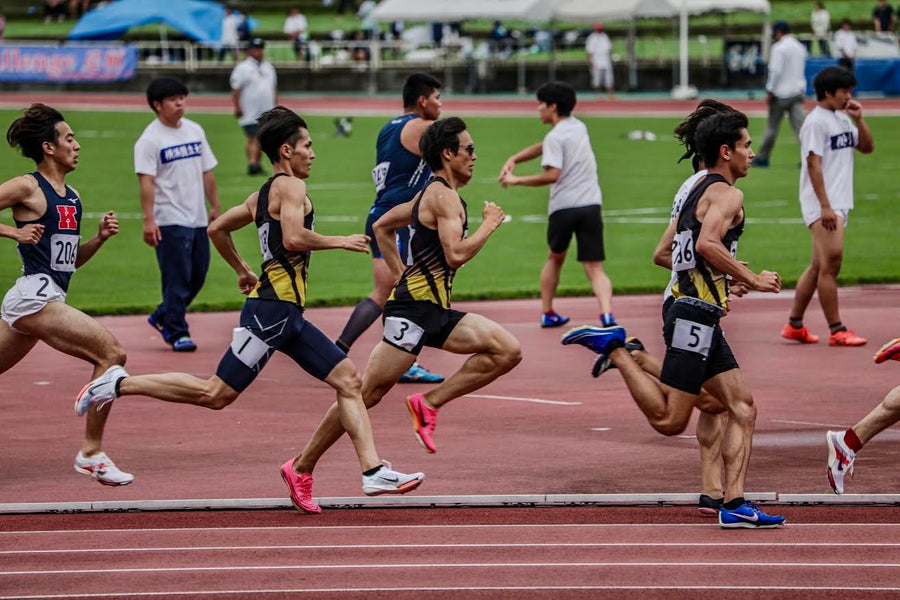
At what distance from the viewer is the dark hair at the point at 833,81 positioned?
1388 cm

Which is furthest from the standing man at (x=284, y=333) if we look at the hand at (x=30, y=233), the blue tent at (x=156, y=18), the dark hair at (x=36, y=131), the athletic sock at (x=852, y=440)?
the blue tent at (x=156, y=18)

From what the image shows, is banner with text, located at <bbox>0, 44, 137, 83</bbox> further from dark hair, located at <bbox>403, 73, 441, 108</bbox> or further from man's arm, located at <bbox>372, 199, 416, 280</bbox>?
man's arm, located at <bbox>372, 199, 416, 280</bbox>

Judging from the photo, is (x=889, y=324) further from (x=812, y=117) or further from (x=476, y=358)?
(x=476, y=358)

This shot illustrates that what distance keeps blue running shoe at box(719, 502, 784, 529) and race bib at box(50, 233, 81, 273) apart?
13.2 ft

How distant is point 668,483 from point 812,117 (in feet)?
18.6

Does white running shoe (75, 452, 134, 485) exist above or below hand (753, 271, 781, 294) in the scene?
below

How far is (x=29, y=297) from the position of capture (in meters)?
9.36

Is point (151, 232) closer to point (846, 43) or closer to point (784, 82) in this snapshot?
point (784, 82)

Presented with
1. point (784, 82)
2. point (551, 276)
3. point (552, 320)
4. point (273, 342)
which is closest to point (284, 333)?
point (273, 342)

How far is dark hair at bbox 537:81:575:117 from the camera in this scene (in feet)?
49.4

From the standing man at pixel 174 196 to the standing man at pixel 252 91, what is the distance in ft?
48.7

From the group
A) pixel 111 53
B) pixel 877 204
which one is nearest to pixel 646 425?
pixel 877 204

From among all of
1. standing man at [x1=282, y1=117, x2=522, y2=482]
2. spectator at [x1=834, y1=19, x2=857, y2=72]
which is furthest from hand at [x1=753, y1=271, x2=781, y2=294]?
spectator at [x1=834, y1=19, x2=857, y2=72]

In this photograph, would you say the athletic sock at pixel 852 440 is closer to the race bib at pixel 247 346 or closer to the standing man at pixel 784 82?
the race bib at pixel 247 346
